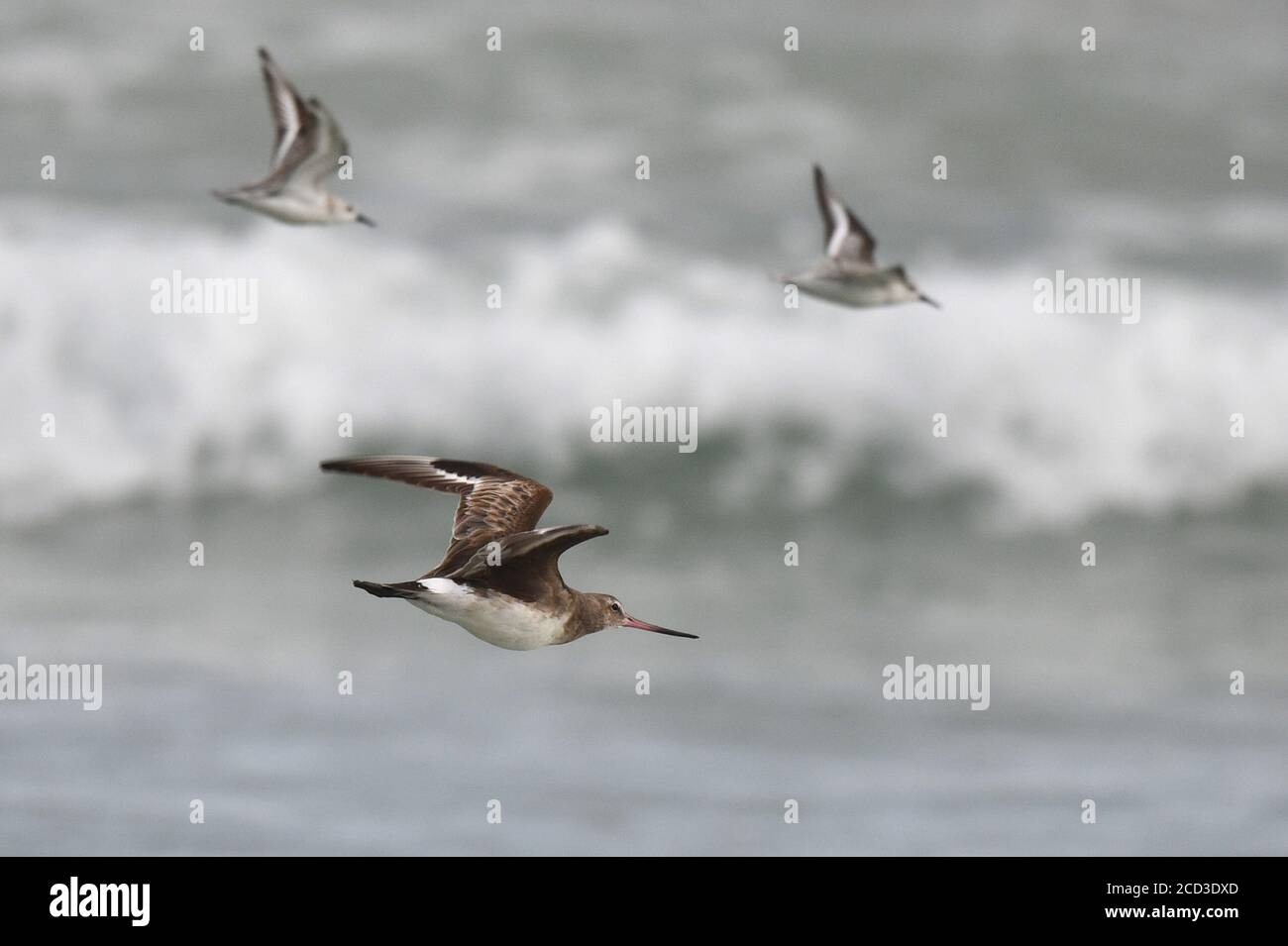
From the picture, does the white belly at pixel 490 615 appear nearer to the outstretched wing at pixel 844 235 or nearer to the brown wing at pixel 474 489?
the brown wing at pixel 474 489

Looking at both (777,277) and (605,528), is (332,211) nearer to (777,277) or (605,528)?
(777,277)

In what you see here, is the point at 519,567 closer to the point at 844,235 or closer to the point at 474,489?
the point at 474,489

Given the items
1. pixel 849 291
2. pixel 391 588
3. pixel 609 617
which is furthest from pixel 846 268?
pixel 391 588

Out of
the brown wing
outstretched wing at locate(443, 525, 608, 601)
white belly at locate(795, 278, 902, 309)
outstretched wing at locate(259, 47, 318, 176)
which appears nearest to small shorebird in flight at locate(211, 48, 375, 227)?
outstretched wing at locate(259, 47, 318, 176)

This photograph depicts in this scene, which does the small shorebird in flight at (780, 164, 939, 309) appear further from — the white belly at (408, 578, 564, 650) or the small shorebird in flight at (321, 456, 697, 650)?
the white belly at (408, 578, 564, 650)

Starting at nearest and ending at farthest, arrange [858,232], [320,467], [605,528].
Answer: [605,528]
[320,467]
[858,232]

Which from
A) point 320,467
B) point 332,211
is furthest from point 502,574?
point 332,211
